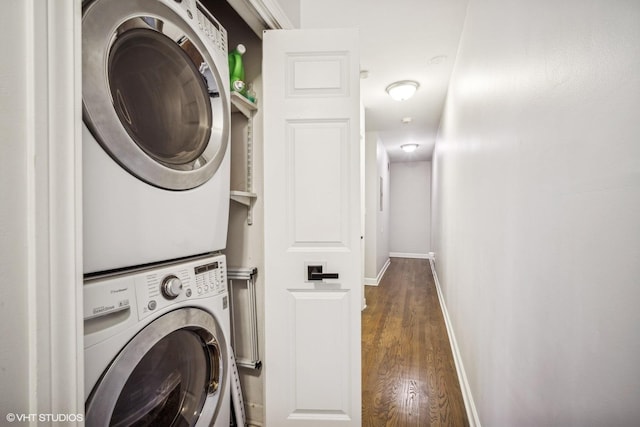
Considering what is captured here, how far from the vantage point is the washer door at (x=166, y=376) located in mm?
748

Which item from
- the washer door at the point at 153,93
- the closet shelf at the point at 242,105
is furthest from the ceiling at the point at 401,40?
the washer door at the point at 153,93

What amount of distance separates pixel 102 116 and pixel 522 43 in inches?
49.7

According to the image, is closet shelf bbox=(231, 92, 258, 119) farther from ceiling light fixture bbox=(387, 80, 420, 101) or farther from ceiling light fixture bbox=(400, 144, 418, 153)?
ceiling light fixture bbox=(400, 144, 418, 153)

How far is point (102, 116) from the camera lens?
0.72m

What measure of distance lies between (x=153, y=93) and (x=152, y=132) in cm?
13

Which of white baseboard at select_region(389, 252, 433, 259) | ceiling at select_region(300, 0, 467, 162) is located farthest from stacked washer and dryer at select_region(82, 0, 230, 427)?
white baseboard at select_region(389, 252, 433, 259)

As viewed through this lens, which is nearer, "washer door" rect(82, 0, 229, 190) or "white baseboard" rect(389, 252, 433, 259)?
"washer door" rect(82, 0, 229, 190)

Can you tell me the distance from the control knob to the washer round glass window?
387mm

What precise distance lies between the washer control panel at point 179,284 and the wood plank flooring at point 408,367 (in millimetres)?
1242

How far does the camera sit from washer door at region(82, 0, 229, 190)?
71 cm

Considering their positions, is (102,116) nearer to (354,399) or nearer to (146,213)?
(146,213)

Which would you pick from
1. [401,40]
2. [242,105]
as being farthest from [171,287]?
[401,40]

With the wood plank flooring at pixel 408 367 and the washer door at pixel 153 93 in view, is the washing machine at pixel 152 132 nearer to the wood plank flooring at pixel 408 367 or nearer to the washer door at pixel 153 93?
the washer door at pixel 153 93

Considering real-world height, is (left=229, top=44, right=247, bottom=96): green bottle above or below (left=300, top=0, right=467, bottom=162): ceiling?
below
